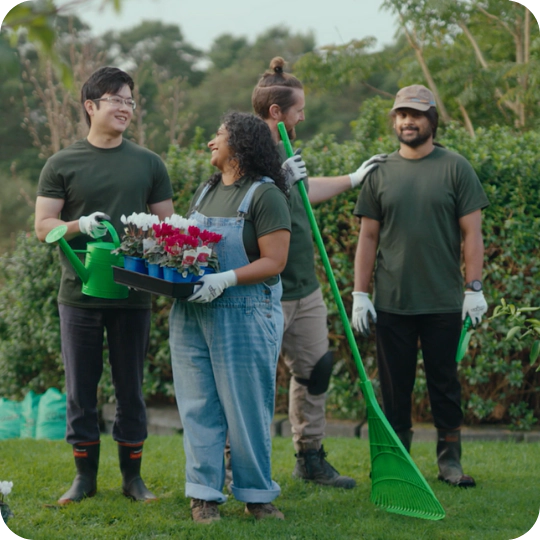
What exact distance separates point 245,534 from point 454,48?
17.2 ft

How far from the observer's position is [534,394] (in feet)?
16.5

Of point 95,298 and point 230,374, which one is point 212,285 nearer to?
point 230,374

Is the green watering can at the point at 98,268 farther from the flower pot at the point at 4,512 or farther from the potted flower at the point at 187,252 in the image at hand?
the flower pot at the point at 4,512

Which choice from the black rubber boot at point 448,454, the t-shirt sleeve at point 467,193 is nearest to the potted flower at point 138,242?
the t-shirt sleeve at point 467,193

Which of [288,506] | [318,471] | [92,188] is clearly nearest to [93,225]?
[92,188]

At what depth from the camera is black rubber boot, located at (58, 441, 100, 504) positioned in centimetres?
350

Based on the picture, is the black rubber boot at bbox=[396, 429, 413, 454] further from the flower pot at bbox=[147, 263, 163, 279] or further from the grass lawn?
the flower pot at bbox=[147, 263, 163, 279]

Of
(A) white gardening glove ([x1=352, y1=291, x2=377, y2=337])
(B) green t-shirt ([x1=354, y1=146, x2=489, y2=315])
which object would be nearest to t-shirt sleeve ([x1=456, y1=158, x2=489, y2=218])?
(B) green t-shirt ([x1=354, y1=146, x2=489, y2=315])

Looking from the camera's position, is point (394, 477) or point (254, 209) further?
point (394, 477)

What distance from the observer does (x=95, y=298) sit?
134 inches

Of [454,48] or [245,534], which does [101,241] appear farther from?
[454,48]

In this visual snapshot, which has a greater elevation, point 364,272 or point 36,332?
point 364,272

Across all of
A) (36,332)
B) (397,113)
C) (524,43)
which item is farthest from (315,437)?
(524,43)

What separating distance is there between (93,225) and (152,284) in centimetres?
44
